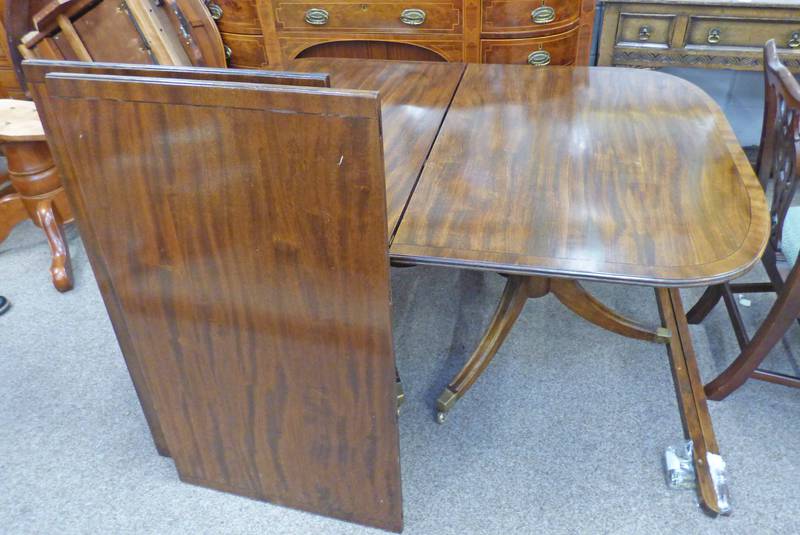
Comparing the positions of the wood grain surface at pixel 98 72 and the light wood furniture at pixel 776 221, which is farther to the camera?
the light wood furniture at pixel 776 221

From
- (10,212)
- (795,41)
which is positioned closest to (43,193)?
(10,212)

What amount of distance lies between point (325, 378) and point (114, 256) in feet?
1.42

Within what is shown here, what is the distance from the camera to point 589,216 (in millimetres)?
1055

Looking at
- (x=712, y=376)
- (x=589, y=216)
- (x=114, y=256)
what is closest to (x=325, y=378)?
(x=114, y=256)

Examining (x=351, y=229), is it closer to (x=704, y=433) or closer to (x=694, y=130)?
(x=694, y=130)

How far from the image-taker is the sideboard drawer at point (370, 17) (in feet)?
7.61

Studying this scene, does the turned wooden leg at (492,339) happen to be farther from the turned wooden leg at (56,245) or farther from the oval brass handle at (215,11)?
the oval brass handle at (215,11)

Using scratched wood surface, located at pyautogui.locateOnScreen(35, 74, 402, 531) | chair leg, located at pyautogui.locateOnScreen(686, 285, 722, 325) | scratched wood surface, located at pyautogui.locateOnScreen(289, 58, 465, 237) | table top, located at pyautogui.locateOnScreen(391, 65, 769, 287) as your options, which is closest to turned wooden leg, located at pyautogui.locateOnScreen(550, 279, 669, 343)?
chair leg, located at pyautogui.locateOnScreen(686, 285, 722, 325)

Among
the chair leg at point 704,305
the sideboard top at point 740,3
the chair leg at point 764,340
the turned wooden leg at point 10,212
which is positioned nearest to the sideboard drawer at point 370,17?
the sideboard top at point 740,3

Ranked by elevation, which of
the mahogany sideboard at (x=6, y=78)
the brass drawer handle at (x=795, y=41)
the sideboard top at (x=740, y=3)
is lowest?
the mahogany sideboard at (x=6, y=78)

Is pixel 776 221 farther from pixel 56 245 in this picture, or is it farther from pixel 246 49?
pixel 56 245

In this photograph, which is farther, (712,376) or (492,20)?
(492,20)

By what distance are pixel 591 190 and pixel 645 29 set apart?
4.70 feet

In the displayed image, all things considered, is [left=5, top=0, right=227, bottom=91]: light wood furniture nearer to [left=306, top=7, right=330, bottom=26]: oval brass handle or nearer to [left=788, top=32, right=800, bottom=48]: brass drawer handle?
[left=306, top=7, right=330, bottom=26]: oval brass handle
